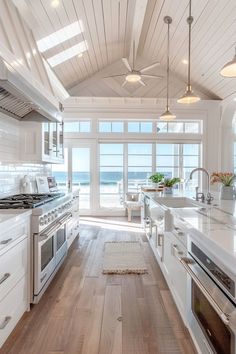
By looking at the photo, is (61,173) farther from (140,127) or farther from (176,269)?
(176,269)

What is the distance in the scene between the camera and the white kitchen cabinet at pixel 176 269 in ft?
6.27

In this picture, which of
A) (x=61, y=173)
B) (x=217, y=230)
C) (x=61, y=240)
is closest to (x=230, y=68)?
(x=217, y=230)


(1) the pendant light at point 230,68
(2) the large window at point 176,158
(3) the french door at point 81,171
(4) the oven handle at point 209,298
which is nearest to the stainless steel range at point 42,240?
(4) the oven handle at point 209,298

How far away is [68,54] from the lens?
17.3ft

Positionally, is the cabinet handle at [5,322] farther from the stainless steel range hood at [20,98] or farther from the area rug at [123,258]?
the stainless steel range hood at [20,98]

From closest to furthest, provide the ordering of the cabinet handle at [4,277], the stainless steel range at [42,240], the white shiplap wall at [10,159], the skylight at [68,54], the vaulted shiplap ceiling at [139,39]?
the cabinet handle at [4,277], the stainless steel range at [42,240], the white shiplap wall at [10,159], the vaulted shiplap ceiling at [139,39], the skylight at [68,54]

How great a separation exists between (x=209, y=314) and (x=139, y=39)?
615cm

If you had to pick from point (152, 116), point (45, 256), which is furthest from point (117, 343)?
point (152, 116)

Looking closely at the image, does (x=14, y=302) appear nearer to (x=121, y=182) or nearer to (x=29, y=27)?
(x=29, y=27)

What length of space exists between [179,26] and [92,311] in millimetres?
5240

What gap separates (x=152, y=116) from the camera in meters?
7.25

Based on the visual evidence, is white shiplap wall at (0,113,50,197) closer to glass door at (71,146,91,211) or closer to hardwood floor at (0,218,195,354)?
hardwood floor at (0,218,195,354)

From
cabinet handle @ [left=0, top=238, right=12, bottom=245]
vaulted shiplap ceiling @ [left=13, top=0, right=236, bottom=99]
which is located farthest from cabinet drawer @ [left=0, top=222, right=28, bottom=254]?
vaulted shiplap ceiling @ [left=13, top=0, right=236, bottom=99]

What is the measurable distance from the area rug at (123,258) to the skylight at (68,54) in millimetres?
3744
